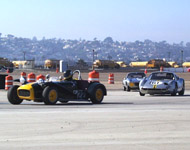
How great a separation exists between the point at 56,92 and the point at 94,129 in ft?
21.0

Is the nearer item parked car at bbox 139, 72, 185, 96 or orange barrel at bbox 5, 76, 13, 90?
parked car at bbox 139, 72, 185, 96

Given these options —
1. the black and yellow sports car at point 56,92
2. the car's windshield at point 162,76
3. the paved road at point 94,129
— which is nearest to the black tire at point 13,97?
the black and yellow sports car at point 56,92

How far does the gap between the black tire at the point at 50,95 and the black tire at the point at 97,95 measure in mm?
1559

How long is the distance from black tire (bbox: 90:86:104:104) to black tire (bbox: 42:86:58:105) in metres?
1.56

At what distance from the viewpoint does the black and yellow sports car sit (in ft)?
55.1

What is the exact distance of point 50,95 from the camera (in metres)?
16.9

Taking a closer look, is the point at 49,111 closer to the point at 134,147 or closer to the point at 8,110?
the point at 8,110

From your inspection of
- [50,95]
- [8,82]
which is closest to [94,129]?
[50,95]

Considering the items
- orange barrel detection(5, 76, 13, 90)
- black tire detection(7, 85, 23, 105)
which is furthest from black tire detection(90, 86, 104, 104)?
orange barrel detection(5, 76, 13, 90)

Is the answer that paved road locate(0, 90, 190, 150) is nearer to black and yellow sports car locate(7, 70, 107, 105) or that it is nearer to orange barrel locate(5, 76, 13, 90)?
black and yellow sports car locate(7, 70, 107, 105)

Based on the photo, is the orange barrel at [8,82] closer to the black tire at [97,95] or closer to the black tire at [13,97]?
the black tire at [13,97]

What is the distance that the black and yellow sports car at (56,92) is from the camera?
16797mm

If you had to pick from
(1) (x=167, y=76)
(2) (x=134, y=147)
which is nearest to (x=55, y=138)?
(2) (x=134, y=147)

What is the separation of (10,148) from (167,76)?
16.0 meters
